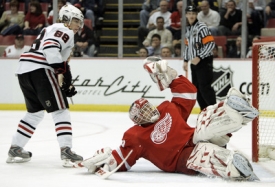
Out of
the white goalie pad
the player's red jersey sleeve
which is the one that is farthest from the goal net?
the white goalie pad

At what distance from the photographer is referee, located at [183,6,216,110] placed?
283 inches

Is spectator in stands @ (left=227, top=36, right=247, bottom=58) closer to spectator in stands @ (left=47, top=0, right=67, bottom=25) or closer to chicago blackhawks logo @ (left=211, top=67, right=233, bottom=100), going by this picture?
chicago blackhawks logo @ (left=211, top=67, right=233, bottom=100)

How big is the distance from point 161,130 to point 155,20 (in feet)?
17.0

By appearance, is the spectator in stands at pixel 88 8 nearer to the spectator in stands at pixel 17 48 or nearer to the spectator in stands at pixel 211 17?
the spectator in stands at pixel 17 48

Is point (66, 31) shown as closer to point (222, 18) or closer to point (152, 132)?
point (152, 132)

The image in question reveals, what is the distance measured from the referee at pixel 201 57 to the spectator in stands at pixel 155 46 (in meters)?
1.64

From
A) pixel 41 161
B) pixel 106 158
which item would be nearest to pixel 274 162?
pixel 106 158

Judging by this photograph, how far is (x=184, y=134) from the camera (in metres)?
4.11

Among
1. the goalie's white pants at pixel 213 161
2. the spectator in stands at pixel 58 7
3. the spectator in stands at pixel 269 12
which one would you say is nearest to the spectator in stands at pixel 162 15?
the spectator in stands at pixel 58 7

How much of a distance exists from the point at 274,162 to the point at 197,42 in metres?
2.89

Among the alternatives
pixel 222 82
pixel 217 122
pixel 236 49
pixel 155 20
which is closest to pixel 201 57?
pixel 222 82

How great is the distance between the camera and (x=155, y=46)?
355 inches

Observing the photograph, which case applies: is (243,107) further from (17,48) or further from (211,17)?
(17,48)

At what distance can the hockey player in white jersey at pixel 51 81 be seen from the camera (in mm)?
4457
